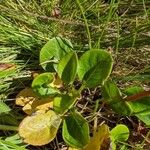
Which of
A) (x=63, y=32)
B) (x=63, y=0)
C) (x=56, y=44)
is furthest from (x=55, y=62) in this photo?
(x=63, y=0)

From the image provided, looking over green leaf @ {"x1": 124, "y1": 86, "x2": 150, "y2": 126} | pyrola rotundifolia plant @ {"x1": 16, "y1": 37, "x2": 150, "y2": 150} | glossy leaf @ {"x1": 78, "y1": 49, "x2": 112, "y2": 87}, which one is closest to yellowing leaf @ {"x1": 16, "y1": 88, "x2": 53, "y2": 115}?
pyrola rotundifolia plant @ {"x1": 16, "y1": 37, "x2": 150, "y2": 150}

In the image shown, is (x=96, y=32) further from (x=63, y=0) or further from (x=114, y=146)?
(x=114, y=146)

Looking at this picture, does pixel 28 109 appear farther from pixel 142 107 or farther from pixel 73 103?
pixel 142 107

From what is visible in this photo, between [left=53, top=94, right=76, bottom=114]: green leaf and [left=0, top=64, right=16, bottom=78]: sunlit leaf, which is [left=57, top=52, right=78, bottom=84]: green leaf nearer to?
[left=53, top=94, right=76, bottom=114]: green leaf

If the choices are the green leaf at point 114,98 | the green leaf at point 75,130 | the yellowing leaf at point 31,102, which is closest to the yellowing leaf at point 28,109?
the yellowing leaf at point 31,102

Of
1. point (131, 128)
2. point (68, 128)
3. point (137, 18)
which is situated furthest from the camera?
point (137, 18)

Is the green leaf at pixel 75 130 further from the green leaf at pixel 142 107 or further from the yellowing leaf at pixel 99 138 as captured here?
the green leaf at pixel 142 107
